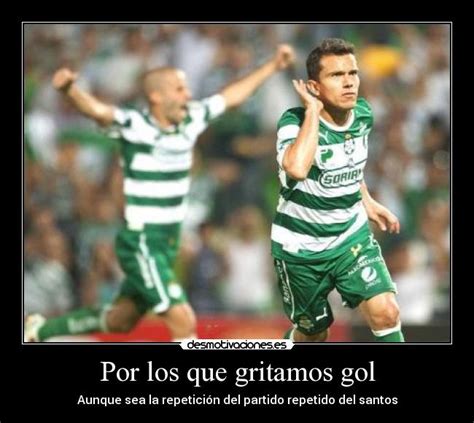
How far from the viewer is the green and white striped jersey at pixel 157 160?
419 inches

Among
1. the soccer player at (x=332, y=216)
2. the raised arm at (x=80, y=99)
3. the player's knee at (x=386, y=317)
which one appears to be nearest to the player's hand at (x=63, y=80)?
the raised arm at (x=80, y=99)

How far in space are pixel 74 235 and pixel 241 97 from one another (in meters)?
3.87

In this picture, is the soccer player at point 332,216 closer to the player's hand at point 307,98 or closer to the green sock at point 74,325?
the player's hand at point 307,98

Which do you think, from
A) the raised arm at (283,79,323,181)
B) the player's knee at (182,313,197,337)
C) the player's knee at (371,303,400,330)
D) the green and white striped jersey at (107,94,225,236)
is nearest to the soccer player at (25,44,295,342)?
the green and white striped jersey at (107,94,225,236)

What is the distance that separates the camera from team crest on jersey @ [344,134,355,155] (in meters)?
8.33

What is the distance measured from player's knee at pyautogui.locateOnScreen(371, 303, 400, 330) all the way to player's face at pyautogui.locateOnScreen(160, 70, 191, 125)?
307cm

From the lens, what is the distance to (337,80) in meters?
8.21

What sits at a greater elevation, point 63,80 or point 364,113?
point 63,80

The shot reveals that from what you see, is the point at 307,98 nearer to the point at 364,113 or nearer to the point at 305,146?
the point at 305,146

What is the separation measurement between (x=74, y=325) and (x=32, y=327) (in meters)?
0.35

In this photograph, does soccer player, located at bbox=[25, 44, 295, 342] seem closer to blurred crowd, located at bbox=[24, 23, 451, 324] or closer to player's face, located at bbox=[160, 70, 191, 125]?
player's face, located at bbox=[160, 70, 191, 125]

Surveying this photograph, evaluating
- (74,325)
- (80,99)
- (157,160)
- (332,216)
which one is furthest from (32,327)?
(332,216)

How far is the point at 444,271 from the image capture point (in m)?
13.4
